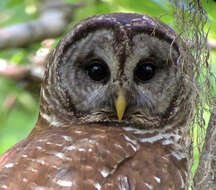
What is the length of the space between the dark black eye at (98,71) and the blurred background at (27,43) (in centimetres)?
63

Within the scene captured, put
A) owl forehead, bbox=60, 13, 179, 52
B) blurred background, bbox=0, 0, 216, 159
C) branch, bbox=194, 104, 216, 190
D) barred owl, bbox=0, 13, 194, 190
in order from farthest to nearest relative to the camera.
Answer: blurred background, bbox=0, 0, 216, 159 → owl forehead, bbox=60, 13, 179, 52 → barred owl, bbox=0, 13, 194, 190 → branch, bbox=194, 104, 216, 190

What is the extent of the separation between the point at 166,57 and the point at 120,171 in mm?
839

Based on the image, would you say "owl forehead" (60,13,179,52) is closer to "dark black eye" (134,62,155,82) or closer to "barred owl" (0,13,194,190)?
"barred owl" (0,13,194,190)

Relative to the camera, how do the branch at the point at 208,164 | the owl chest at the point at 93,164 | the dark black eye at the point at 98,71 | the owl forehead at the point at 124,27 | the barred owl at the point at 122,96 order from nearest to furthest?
the branch at the point at 208,164 → the owl chest at the point at 93,164 → the barred owl at the point at 122,96 → the owl forehead at the point at 124,27 → the dark black eye at the point at 98,71

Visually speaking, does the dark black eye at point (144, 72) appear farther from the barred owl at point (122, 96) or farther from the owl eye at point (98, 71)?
the owl eye at point (98, 71)

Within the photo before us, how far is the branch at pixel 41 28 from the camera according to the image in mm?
4625

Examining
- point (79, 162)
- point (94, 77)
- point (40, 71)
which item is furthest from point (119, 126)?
point (40, 71)

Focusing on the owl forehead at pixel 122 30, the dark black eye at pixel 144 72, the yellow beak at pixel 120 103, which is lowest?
the yellow beak at pixel 120 103

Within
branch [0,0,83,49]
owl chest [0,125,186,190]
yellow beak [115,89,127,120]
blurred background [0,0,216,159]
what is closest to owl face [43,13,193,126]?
yellow beak [115,89,127,120]

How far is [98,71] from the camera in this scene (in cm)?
351

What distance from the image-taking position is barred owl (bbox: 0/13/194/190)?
10.3ft

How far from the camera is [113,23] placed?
342 centimetres

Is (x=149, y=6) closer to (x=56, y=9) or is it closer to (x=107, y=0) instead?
(x=107, y=0)

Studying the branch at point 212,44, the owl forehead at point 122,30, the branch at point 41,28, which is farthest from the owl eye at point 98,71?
the branch at point 41,28
